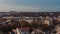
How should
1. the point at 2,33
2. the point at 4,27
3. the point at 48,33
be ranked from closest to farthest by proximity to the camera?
1. the point at 2,33
2. the point at 48,33
3. the point at 4,27

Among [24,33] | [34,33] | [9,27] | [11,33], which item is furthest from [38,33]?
[9,27]

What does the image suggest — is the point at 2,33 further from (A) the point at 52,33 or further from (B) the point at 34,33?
(A) the point at 52,33

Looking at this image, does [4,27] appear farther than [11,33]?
Yes

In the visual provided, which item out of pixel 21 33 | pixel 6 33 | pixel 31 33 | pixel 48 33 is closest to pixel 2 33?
pixel 6 33

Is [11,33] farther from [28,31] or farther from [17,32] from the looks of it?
[28,31]

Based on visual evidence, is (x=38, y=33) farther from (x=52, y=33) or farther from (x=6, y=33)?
(x=6, y=33)

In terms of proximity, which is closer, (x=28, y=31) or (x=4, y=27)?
(x=28, y=31)

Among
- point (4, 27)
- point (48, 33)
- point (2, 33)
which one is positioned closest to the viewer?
point (2, 33)

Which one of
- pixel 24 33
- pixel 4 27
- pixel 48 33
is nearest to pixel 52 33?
pixel 48 33
